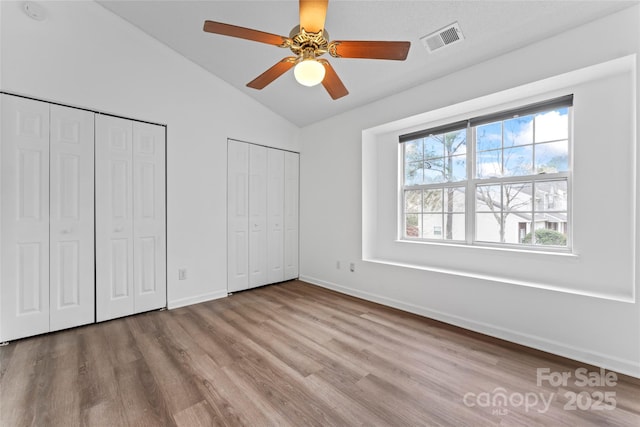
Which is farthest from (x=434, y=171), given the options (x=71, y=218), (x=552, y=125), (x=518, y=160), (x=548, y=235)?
(x=71, y=218)

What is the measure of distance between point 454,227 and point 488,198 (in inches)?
19.4

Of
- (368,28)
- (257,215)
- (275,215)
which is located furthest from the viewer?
(275,215)

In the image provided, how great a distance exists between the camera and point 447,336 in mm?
2447

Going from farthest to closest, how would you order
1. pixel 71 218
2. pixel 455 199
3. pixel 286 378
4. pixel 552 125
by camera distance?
pixel 455 199, pixel 71 218, pixel 552 125, pixel 286 378

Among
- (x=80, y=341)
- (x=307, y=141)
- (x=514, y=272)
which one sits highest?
(x=307, y=141)

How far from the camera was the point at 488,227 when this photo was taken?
288 centimetres

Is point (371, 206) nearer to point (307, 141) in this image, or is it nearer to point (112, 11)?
point (307, 141)

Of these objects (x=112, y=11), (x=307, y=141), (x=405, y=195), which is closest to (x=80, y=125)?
(x=112, y=11)

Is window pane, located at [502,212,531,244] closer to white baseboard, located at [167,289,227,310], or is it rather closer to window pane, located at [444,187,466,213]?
window pane, located at [444,187,466,213]

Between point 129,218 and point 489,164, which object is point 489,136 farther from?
point 129,218

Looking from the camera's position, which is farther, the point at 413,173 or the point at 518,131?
the point at 413,173

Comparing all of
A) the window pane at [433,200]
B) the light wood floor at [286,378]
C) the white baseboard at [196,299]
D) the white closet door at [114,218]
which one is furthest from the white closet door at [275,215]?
the window pane at [433,200]

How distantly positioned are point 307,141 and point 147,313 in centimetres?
328

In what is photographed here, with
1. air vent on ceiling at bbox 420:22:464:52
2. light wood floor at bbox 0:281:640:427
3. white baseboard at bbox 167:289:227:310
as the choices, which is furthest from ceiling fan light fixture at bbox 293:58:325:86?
white baseboard at bbox 167:289:227:310
